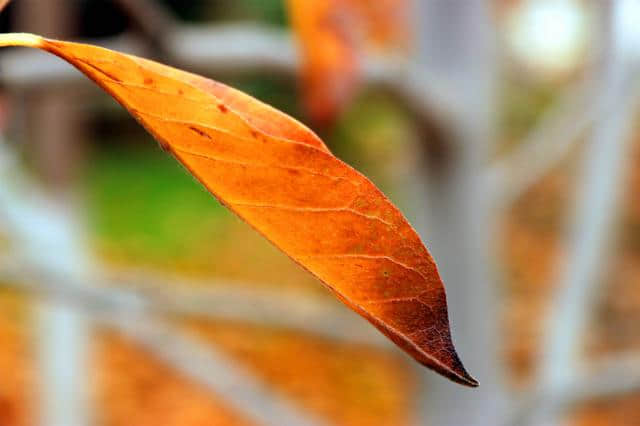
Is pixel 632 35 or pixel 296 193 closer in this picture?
pixel 296 193

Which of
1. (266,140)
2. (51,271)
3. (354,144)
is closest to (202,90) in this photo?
(266,140)

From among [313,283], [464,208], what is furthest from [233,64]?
[313,283]

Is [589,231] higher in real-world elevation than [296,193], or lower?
higher

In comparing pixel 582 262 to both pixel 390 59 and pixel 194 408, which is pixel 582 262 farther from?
pixel 194 408

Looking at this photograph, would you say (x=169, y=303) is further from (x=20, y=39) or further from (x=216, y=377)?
(x=20, y=39)

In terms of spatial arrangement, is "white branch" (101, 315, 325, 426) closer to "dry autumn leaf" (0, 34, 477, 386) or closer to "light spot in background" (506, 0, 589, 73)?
"dry autumn leaf" (0, 34, 477, 386)

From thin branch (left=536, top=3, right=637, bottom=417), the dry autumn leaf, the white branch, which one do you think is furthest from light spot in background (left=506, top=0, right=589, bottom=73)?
the dry autumn leaf

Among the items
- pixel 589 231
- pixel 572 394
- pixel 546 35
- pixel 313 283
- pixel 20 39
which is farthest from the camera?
pixel 546 35
